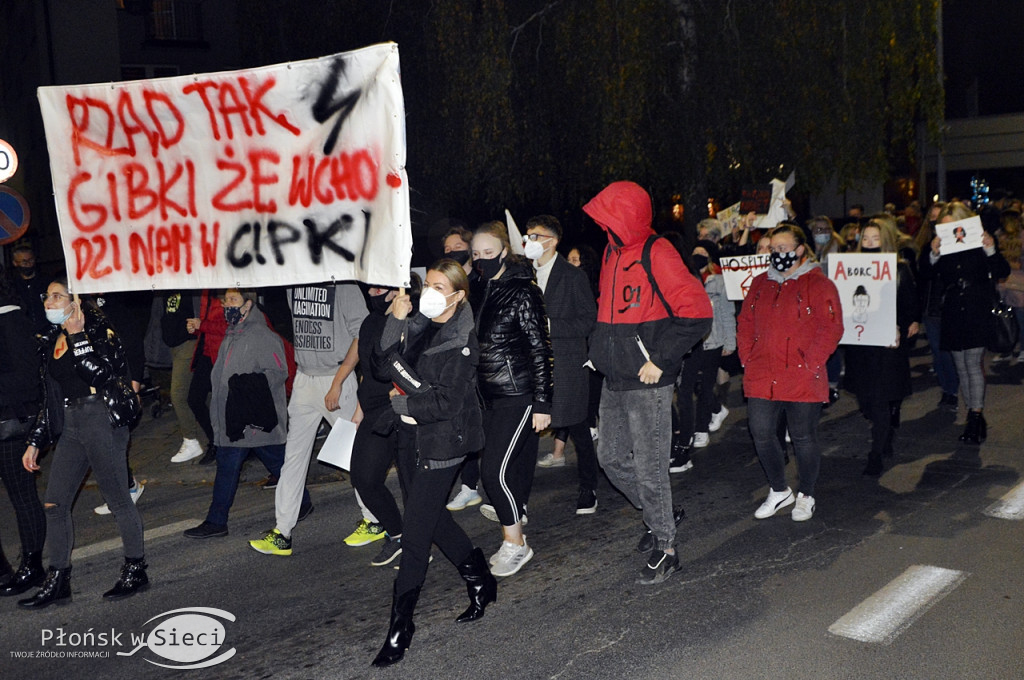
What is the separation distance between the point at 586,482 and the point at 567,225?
18987 millimetres

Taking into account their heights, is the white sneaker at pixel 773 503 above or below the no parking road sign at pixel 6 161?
below

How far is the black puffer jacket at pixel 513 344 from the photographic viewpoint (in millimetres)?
5355

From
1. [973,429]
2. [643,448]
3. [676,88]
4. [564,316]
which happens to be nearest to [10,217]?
[564,316]

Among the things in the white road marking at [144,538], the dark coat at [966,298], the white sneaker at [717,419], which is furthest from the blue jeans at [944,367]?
the white road marking at [144,538]

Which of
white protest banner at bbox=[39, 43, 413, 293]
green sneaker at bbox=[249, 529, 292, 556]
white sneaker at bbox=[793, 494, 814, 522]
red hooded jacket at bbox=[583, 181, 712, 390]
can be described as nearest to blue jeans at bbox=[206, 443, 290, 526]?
green sneaker at bbox=[249, 529, 292, 556]

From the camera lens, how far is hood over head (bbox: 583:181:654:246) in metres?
5.26

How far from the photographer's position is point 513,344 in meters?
5.39

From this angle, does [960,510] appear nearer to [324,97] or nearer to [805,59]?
[324,97]

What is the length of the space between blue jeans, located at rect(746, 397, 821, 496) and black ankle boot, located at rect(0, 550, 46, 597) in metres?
4.15

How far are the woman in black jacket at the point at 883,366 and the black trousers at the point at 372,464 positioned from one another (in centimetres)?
362

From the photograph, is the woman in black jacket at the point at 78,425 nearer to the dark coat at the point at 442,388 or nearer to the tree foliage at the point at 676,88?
the dark coat at the point at 442,388

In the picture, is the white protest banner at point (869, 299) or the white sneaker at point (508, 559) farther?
the white protest banner at point (869, 299)

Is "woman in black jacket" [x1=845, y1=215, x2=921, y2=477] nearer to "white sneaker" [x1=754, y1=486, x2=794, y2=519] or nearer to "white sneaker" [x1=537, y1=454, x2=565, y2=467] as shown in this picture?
"white sneaker" [x1=754, y1=486, x2=794, y2=519]

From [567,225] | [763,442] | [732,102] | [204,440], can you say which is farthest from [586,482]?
[567,225]
